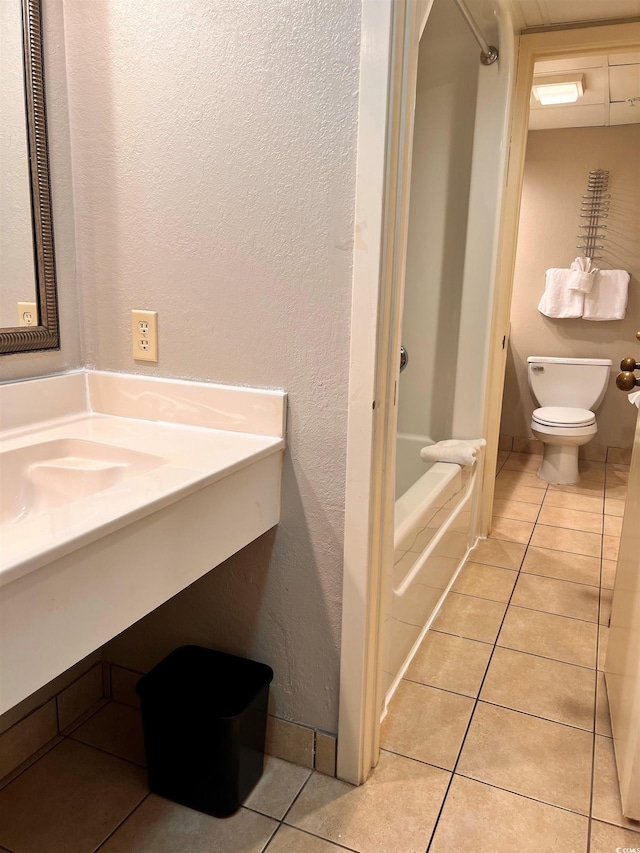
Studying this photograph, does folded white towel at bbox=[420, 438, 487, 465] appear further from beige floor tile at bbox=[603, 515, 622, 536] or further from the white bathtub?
beige floor tile at bbox=[603, 515, 622, 536]

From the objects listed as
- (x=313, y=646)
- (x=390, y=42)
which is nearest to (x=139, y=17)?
(x=390, y=42)

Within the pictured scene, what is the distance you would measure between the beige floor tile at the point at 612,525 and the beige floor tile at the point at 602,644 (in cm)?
92

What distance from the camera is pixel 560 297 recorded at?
4055 millimetres

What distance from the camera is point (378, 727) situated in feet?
4.94

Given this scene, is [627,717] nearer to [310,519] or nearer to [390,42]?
[310,519]

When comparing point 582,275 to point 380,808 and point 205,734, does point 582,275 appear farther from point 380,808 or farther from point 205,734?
point 205,734

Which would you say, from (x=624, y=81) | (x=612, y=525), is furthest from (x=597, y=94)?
(x=612, y=525)

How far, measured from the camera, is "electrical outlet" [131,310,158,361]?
1.44 metres

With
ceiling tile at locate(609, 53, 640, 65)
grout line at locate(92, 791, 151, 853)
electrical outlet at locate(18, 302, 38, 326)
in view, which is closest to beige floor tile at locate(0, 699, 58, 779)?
grout line at locate(92, 791, 151, 853)

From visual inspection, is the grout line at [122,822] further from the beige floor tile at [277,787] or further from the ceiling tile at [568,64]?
the ceiling tile at [568,64]

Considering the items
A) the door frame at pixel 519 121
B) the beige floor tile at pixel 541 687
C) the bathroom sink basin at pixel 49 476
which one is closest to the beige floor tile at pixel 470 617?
the beige floor tile at pixel 541 687

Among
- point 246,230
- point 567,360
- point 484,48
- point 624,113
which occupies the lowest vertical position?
point 567,360

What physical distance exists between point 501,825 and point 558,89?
3289 mm

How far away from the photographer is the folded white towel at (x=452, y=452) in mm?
2379
